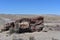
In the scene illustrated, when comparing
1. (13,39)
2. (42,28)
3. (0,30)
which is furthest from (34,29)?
(13,39)

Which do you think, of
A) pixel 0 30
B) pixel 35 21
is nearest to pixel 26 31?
pixel 35 21

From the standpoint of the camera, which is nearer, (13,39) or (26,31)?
(13,39)

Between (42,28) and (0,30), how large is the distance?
20.2 ft

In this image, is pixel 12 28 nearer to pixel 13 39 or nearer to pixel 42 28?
pixel 42 28

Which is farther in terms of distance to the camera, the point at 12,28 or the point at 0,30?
the point at 0,30

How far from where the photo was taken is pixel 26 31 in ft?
83.4

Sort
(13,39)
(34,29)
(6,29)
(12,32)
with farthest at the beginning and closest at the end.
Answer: (6,29)
(34,29)
(12,32)
(13,39)

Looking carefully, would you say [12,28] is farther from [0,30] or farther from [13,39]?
[13,39]

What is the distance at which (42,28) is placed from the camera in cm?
2717

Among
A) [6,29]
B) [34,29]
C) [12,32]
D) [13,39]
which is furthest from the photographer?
[6,29]

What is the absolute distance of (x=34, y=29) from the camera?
26406mm

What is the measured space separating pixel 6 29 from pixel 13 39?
905cm

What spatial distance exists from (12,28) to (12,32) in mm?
1247

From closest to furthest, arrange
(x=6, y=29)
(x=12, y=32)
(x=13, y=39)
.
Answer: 1. (x=13, y=39)
2. (x=12, y=32)
3. (x=6, y=29)
